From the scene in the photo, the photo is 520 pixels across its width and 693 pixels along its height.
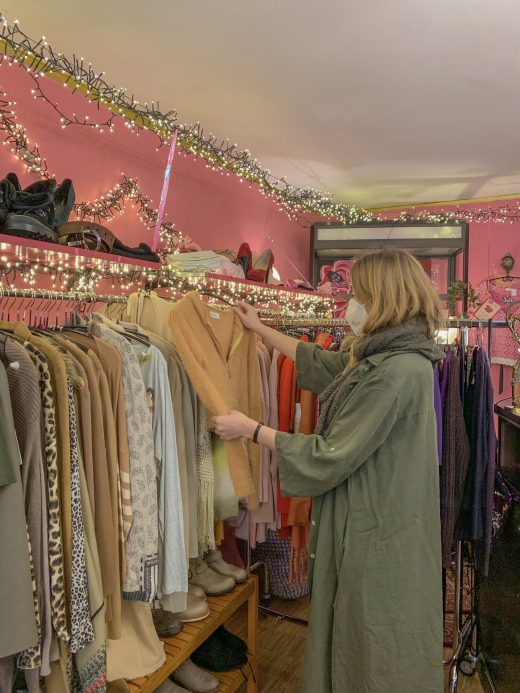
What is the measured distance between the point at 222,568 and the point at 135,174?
8.51 ft

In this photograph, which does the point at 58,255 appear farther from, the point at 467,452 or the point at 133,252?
the point at 467,452

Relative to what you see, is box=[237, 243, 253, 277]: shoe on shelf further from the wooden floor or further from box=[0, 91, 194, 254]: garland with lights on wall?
the wooden floor

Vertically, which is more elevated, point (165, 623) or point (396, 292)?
point (396, 292)

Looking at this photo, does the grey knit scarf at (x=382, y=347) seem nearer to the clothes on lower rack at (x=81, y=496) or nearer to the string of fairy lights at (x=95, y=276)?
the clothes on lower rack at (x=81, y=496)

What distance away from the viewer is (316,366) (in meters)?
2.11

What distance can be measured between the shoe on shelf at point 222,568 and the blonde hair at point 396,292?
1129mm

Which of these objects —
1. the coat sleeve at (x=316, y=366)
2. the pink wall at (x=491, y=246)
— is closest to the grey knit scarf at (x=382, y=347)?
the coat sleeve at (x=316, y=366)

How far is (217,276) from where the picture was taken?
2439 mm

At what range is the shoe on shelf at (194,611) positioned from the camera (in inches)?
76.4

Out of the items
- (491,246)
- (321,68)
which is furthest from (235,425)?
(491,246)

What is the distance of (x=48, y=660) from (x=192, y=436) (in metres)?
0.76

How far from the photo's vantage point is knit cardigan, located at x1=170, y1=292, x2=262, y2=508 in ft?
5.73

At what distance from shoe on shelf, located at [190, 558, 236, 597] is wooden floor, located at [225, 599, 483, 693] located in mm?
641

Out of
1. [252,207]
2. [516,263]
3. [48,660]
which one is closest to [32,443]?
[48,660]
